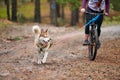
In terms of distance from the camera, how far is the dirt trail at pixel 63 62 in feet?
32.9

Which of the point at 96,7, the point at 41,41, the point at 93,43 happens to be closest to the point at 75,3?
the point at 96,7

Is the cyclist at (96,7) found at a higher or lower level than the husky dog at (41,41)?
higher

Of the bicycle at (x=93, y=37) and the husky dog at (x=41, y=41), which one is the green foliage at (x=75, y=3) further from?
the husky dog at (x=41, y=41)

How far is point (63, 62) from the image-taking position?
39.4 feet

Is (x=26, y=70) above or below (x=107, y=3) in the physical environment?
below

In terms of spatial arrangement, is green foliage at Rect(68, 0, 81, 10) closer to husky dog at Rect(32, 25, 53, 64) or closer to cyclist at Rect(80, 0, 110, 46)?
cyclist at Rect(80, 0, 110, 46)

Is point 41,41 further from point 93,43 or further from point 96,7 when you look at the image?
point 96,7

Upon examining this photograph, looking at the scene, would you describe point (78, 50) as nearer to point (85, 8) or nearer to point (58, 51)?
point (58, 51)

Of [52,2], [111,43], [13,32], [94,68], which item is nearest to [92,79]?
[94,68]

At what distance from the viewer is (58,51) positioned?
14492 millimetres

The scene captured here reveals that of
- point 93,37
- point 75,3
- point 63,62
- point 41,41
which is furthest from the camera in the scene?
point 75,3

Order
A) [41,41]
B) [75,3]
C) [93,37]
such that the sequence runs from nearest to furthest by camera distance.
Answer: [41,41] < [93,37] < [75,3]

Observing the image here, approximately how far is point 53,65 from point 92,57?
1.39m

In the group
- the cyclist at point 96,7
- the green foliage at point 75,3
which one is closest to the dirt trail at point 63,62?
the cyclist at point 96,7
